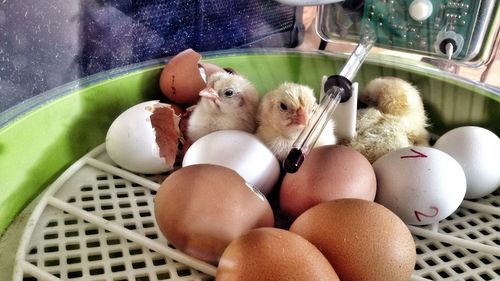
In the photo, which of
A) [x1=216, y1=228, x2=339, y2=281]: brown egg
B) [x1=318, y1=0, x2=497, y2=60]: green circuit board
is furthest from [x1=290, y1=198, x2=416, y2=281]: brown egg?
[x1=318, y1=0, x2=497, y2=60]: green circuit board

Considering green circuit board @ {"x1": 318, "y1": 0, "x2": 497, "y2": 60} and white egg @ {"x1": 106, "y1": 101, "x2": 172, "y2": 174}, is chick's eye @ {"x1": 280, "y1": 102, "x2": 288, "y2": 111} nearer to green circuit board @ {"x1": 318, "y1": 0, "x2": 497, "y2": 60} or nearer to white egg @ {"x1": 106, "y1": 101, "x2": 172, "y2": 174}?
white egg @ {"x1": 106, "y1": 101, "x2": 172, "y2": 174}

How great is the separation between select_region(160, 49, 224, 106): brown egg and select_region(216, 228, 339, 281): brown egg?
17.7 inches

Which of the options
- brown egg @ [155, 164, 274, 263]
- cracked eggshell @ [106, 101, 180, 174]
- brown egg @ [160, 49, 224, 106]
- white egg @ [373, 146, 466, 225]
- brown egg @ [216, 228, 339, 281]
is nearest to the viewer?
brown egg @ [216, 228, 339, 281]

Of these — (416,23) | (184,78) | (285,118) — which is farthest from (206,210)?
(416,23)

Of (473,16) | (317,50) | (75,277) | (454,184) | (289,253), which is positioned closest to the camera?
(289,253)

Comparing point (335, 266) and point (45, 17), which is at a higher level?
point (45, 17)

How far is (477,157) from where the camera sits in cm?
76

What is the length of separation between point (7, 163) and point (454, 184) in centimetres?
62

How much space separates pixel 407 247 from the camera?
0.53 meters

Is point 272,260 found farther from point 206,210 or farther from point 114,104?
point 114,104

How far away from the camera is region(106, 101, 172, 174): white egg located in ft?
2.57

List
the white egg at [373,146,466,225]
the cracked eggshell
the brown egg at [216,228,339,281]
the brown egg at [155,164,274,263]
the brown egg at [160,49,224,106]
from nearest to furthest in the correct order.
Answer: the brown egg at [216,228,339,281] < the brown egg at [155,164,274,263] < the white egg at [373,146,466,225] < the cracked eggshell < the brown egg at [160,49,224,106]

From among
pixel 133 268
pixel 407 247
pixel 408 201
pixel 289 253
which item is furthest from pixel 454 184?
pixel 133 268

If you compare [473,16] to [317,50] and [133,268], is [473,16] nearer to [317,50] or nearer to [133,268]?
[317,50]
